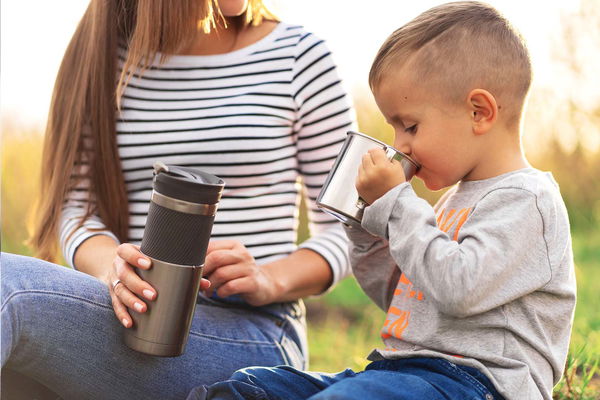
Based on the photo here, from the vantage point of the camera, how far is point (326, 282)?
2.30m

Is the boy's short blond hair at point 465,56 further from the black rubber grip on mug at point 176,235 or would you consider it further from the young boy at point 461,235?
the black rubber grip on mug at point 176,235

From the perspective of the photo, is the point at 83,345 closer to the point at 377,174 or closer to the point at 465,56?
the point at 377,174

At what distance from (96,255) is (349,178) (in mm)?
841

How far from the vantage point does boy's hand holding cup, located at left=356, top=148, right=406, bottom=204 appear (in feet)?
5.57

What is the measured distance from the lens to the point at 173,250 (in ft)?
5.38

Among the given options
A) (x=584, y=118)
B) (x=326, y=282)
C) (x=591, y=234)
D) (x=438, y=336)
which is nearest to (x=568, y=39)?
(x=584, y=118)

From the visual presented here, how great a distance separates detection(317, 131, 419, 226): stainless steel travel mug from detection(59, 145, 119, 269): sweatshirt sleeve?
2.66 ft

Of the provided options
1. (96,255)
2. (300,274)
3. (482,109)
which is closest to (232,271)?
(300,274)

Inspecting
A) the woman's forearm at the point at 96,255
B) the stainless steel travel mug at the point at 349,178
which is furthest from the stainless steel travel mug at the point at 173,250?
the woman's forearm at the point at 96,255

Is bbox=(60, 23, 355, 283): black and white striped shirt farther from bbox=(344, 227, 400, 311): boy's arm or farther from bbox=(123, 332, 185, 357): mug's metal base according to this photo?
bbox=(123, 332, 185, 357): mug's metal base

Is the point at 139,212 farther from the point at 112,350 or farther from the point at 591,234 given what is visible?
the point at 591,234

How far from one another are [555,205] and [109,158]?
4.16ft

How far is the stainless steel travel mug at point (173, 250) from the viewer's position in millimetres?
1595

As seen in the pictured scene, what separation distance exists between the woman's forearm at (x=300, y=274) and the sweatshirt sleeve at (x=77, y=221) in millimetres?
503
